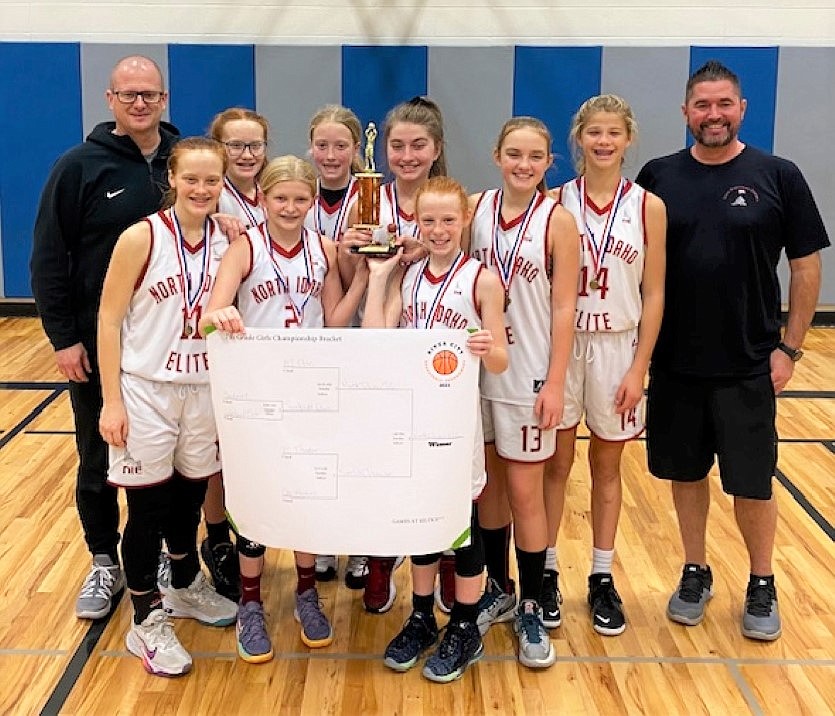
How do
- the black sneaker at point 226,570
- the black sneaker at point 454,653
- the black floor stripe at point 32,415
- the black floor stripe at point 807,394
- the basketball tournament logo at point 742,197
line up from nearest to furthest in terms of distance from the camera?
1. the black sneaker at point 454,653
2. the basketball tournament logo at point 742,197
3. the black sneaker at point 226,570
4. the black floor stripe at point 32,415
5. the black floor stripe at point 807,394

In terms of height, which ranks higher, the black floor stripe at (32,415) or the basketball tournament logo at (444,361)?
the basketball tournament logo at (444,361)

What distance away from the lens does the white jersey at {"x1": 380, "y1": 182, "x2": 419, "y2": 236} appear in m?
2.79

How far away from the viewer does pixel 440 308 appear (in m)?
2.57

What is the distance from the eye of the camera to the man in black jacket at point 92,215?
9.47ft

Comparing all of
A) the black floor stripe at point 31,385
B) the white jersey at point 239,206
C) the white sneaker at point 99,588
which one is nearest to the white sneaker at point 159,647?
the white sneaker at point 99,588

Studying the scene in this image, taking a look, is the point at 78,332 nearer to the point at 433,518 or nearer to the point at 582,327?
the point at 433,518

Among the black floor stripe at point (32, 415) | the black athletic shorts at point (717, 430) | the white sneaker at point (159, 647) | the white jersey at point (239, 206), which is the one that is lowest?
the white sneaker at point (159, 647)

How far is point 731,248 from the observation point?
2785 millimetres

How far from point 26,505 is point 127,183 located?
64.4 inches

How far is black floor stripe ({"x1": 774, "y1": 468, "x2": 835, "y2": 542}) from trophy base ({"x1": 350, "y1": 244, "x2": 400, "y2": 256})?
2.18 m

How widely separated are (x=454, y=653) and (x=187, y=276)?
4.16ft

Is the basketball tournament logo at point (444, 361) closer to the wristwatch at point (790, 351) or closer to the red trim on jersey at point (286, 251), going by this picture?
the red trim on jersey at point (286, 251)

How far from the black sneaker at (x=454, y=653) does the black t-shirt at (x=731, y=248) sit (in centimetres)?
100

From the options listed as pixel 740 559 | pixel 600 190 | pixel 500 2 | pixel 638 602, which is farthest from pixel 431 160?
pixel 500 2
